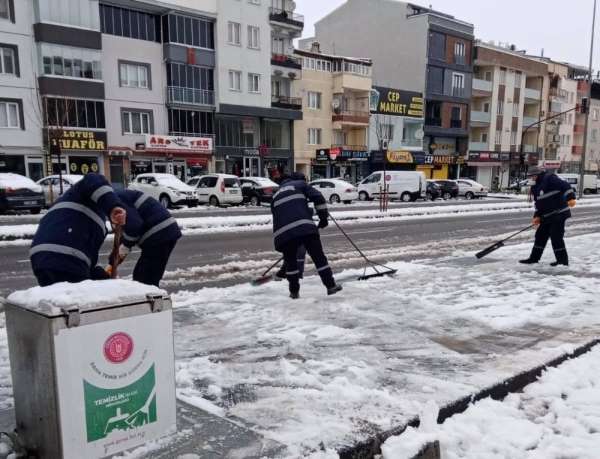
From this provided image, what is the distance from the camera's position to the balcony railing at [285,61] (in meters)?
39.4

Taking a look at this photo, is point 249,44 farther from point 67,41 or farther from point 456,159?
point 456,159

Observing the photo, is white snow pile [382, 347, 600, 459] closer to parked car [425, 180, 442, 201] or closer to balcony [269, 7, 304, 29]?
parked car [425, 180, 442, 201]

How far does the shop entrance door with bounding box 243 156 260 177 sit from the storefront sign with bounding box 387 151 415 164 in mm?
12126

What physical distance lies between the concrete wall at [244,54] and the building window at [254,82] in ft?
0.90

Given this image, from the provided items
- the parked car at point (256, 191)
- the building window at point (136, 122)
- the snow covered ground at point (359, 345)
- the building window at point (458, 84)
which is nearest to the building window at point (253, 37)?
the building window at point (136, 122)

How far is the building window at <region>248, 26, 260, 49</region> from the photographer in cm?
3772

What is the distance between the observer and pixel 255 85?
3828cm

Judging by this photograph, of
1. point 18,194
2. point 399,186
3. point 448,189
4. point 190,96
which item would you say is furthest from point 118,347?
point 448,189

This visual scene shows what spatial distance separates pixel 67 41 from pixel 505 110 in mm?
44990

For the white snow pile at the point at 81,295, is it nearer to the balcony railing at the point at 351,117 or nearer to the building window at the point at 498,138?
the balcony railing at the point at 351,117

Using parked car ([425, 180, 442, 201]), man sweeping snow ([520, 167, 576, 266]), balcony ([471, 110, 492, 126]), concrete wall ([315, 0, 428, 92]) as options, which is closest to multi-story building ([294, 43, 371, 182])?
concrete wall ([315, 0, 428, 92])

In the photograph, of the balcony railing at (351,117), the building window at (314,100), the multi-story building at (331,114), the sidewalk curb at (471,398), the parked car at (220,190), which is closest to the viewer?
the sidewalk curb at (471,398)

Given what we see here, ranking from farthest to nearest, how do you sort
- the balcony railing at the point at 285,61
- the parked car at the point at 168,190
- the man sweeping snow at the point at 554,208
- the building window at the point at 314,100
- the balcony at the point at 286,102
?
the building window at the point at 314,100 < the balcony at the point at 286,102 < the balcony railing at the point at 285,61 < the parked car at the point at 168,190 < the man sweeping snow at the point at 554,208

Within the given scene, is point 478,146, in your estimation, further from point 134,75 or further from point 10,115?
point 10,115
